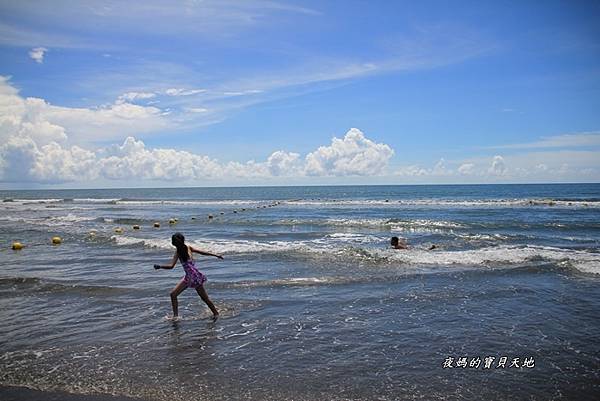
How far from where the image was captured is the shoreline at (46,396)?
540cm

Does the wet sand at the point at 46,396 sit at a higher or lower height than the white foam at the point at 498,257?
lower

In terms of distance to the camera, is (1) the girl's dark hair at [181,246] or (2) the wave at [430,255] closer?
(1) the girl's dark hair at [181,246]

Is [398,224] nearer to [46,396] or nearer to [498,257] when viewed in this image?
[498,257]

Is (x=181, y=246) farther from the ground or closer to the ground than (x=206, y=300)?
farther from the ground

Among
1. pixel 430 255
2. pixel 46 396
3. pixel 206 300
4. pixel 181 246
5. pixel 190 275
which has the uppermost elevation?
pixel 181 246

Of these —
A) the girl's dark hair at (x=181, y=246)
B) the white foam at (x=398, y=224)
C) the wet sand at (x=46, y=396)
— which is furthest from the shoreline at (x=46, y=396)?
the white foam at (x=398, y=224)

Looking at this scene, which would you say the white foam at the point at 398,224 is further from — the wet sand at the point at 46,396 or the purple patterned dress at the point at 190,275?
the wet sand at the point at 46,396

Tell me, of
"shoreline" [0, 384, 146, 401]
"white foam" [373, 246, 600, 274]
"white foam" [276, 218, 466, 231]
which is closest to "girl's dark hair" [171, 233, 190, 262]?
"shoreline" [0, 384, 146, 401]

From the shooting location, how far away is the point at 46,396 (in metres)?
5.47

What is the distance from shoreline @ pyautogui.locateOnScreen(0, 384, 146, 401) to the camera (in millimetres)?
5398

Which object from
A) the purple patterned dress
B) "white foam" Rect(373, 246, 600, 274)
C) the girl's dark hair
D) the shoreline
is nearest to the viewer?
the shoreline

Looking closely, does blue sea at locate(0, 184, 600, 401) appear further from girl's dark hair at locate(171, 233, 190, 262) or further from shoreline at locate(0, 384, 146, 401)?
girl's dark hair at locate(171, 233, 190, 262)

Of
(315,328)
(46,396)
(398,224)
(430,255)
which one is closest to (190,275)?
(315,328)

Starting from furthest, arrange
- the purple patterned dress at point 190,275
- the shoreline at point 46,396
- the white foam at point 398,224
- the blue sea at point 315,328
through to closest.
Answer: the white foam at point 398,224, the purple patterned dress at point 190,275, the blue sea at point 315,328, the shoreline at point 46,396
